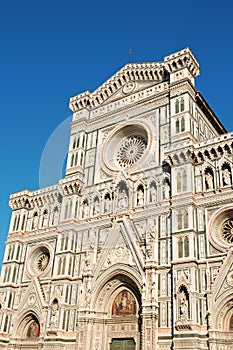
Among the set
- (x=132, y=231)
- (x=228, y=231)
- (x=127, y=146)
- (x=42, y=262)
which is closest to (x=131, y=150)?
(x=127, y=146)

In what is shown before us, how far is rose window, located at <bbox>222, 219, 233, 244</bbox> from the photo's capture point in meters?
22.9

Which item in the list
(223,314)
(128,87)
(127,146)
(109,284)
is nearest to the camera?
(223,314)

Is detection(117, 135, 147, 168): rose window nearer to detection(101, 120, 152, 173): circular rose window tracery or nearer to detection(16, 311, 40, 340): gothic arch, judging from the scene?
detection(101, 120, 152, 173): circular rose window tracery

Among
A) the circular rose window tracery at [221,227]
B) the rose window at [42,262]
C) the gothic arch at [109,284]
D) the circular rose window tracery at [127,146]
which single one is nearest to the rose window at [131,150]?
the circular rose window tracery at [127,146]

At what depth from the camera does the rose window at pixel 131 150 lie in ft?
98.8

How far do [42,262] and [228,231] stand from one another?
14.9 meters

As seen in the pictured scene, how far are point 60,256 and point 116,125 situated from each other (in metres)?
10.8

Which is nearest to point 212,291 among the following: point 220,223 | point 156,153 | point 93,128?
point 220,223

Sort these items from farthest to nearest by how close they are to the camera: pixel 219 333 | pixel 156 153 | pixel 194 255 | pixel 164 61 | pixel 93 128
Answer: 1. pixel 93 128
2. pixel 164 61
3. pixel 156 153
4. pixel 194 255
5. pixel 219 333

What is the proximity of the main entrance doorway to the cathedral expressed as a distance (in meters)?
0.06

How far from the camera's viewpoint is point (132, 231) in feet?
86.2

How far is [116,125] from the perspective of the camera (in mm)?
32031

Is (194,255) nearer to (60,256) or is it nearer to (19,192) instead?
(60,256)

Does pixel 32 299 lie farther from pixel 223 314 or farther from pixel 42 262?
pixel 223 314
